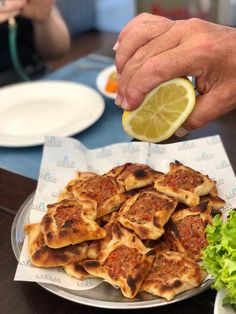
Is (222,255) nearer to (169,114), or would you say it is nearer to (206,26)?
(169,114)

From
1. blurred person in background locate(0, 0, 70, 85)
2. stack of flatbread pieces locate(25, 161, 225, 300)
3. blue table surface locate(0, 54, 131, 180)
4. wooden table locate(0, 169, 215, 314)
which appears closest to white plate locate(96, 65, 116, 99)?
blue table surface locate(0, 54, 131, 180)

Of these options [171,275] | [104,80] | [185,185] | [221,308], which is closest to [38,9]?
[104,80]

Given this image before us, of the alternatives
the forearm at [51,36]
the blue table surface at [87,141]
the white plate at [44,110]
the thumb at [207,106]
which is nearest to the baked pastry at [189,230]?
the thumb at [207,106]

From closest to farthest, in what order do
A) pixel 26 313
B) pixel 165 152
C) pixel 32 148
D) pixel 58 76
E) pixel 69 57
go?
pixel 26 313 < pixel 165 152 < pixel 32 148 < pixel 58 76 < pixel 69 57

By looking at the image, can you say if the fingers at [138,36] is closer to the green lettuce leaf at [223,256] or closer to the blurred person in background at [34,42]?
the green lettuce leaf at [223,256]

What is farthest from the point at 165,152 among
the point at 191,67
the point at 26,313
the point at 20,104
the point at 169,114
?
the point at 20,104

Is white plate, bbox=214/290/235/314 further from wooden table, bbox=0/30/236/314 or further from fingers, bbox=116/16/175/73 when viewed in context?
fingers, bbox=116/16/175/73

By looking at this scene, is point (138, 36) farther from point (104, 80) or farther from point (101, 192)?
point (104, 80)
